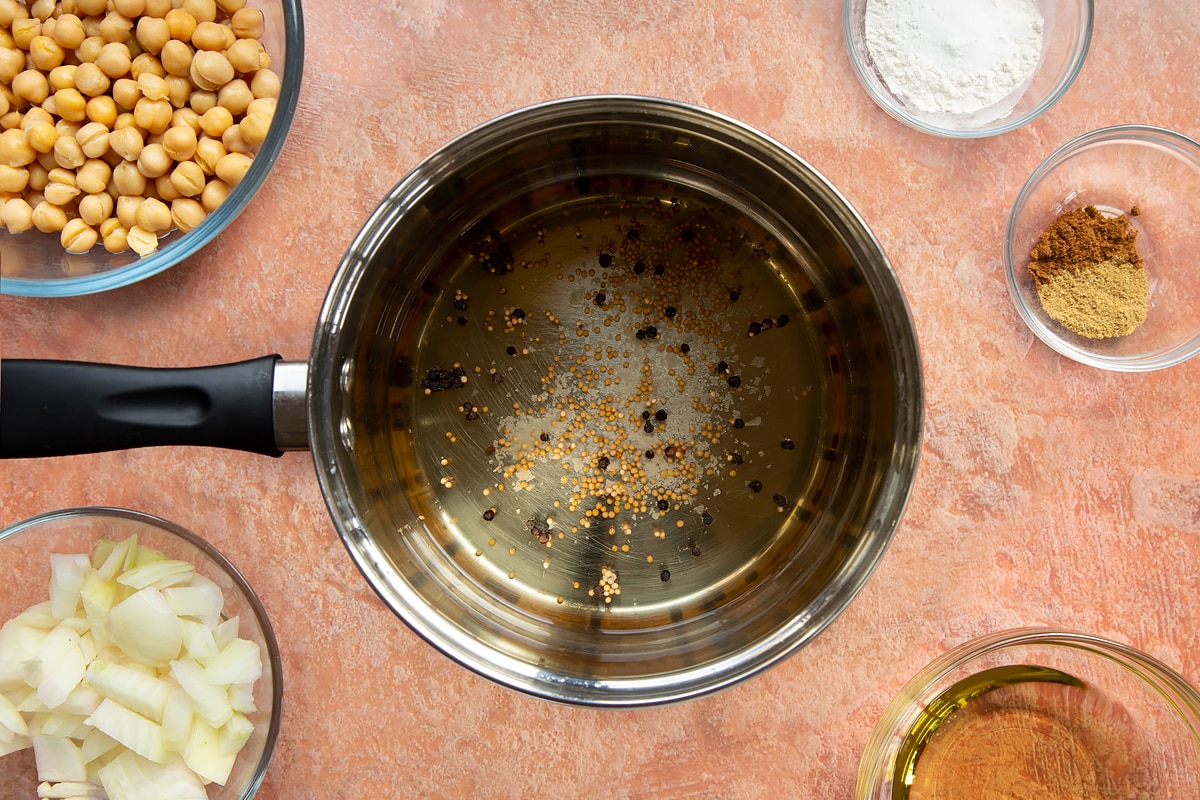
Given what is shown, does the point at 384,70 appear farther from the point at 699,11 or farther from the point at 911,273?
the point at 911,273

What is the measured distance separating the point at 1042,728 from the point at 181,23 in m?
1.35

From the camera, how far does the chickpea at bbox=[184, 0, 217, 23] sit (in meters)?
0.85

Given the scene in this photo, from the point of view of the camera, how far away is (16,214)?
86 cm

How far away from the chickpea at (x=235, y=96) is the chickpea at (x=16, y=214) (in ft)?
0.88

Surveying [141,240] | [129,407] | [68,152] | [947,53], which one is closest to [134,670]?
[129,407]

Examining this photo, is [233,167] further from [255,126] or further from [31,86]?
[31,86]

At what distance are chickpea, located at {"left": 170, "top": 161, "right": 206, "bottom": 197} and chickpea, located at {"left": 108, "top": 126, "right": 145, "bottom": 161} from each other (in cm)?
4

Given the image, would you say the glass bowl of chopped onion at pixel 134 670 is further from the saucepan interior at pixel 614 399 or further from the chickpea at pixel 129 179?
the chickpea at pixel 129 179

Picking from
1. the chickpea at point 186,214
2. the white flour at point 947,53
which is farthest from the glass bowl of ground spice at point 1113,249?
the chickpea at point 186,214

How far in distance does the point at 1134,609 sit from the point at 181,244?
1.28 meters

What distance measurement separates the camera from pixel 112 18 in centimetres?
84

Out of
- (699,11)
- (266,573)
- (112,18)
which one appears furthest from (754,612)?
(112,18)

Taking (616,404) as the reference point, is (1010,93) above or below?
above

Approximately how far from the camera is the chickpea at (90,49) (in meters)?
0.84
